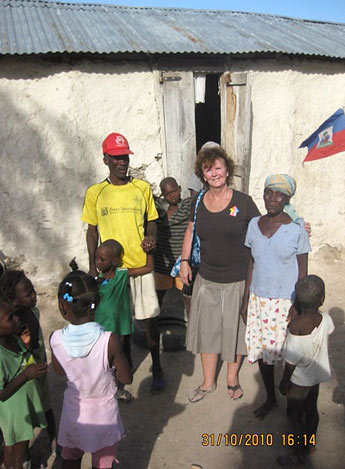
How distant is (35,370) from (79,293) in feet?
1.62

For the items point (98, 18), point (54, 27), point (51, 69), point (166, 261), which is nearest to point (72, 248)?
point (166, 261)

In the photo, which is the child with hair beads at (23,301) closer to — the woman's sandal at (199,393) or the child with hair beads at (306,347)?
the woman's sandal at (199,393)

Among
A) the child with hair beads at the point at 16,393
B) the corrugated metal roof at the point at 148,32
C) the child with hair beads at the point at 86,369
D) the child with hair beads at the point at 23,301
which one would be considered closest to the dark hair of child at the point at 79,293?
the child with hair beads at the point at 86,369

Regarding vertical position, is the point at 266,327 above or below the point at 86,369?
below

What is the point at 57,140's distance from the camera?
15.8 ft

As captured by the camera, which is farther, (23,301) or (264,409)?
(264,409)

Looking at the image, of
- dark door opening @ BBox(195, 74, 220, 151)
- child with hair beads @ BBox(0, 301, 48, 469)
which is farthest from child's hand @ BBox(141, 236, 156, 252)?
dark door opening @ BBox(195, 74, 220, 151)

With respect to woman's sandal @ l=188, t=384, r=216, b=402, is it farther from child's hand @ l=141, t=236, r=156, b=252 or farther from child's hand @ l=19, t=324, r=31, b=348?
child's hand @ l=19, t=324, r=31, b=348

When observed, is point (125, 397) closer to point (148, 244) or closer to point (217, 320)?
point (217, 320)

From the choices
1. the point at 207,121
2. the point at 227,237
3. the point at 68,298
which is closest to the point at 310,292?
the point at 227,237

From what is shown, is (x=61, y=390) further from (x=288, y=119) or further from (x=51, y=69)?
(x=288, y=119)

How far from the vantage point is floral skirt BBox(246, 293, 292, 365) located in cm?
278

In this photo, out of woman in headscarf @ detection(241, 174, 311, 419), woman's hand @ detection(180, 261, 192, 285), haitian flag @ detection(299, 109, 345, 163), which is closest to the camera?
woman in headscarf @ detection(241, 174, 311, 419)

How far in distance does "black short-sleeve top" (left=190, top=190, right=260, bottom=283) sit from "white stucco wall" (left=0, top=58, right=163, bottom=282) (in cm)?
235
